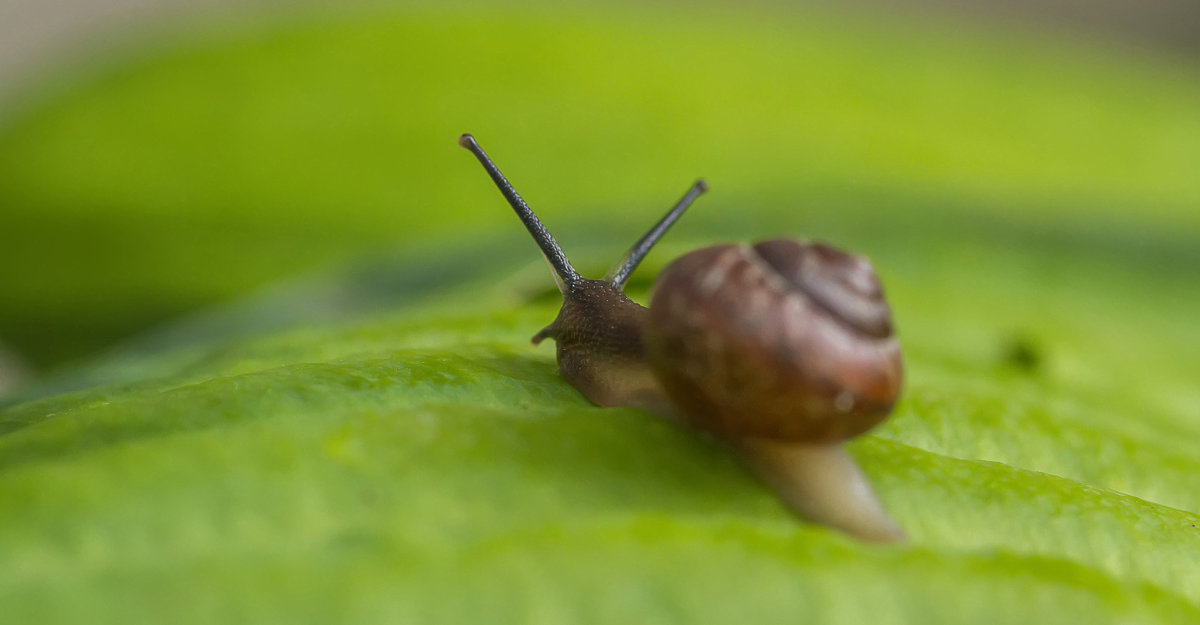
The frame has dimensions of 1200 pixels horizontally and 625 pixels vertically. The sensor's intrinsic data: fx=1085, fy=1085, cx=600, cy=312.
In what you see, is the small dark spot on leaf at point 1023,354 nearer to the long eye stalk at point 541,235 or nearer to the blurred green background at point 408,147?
the long eye stalk at point 541,235

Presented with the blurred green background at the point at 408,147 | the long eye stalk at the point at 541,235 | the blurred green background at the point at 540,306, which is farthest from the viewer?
the blurred green background at the point at 408,147

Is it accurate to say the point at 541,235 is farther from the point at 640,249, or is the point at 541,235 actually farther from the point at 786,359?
the point at 786,359

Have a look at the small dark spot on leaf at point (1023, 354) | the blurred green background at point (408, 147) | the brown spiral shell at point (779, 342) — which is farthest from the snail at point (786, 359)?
the blurred green background at point (408, 147)

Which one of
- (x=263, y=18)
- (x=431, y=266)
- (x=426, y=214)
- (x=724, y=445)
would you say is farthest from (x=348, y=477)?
(x=263, y=18)

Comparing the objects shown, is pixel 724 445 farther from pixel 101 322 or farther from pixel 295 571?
pixel 101 322

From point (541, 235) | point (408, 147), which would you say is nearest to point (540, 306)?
point (541, 235)

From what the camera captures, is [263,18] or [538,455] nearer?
[538,455]
